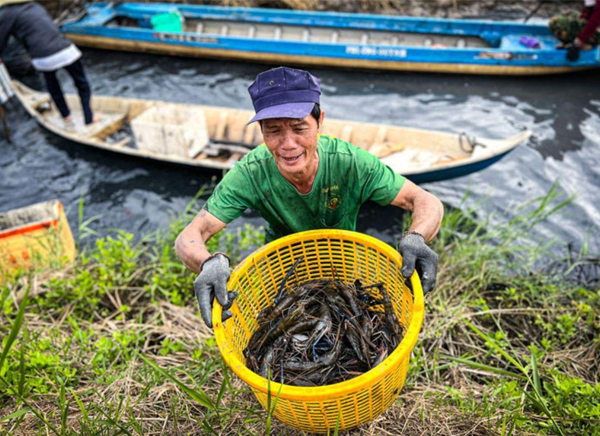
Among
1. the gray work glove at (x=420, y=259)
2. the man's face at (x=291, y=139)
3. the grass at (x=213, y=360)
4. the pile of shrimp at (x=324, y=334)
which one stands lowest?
the grass at (x=213, y=360)

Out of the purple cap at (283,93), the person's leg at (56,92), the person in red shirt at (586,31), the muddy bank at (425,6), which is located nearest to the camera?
the purple cap at (283,93)

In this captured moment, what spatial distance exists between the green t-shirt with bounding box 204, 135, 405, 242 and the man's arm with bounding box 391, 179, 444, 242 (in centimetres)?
6

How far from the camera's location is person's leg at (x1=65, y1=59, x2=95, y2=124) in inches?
310

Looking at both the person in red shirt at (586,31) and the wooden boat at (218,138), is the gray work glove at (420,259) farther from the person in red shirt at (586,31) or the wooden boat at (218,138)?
the person in red shirt at (586,31)

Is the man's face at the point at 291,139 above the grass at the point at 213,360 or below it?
above

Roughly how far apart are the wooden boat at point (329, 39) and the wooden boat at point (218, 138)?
132 inches

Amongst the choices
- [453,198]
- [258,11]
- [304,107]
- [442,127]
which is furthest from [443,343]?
[258,11]

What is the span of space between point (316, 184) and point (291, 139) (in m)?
0.37

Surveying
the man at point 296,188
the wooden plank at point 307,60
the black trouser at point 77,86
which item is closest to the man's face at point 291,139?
the man at point 296,188

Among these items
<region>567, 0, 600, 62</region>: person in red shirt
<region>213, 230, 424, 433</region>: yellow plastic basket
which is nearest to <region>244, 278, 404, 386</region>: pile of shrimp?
<region>213, 230, 424, 433</region>: yellow plastic basket

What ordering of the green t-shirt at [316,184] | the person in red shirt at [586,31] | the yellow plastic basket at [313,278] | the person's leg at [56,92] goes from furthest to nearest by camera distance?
the person in red shirt at [586,31] → the person's leg at [56,92] → the green t-shirt at [316,184] → the yellow plastic basket at [313,278]

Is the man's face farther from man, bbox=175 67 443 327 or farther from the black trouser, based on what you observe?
the black trouser

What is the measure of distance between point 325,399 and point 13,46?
14.3 meters

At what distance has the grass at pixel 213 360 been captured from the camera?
2.54 m
